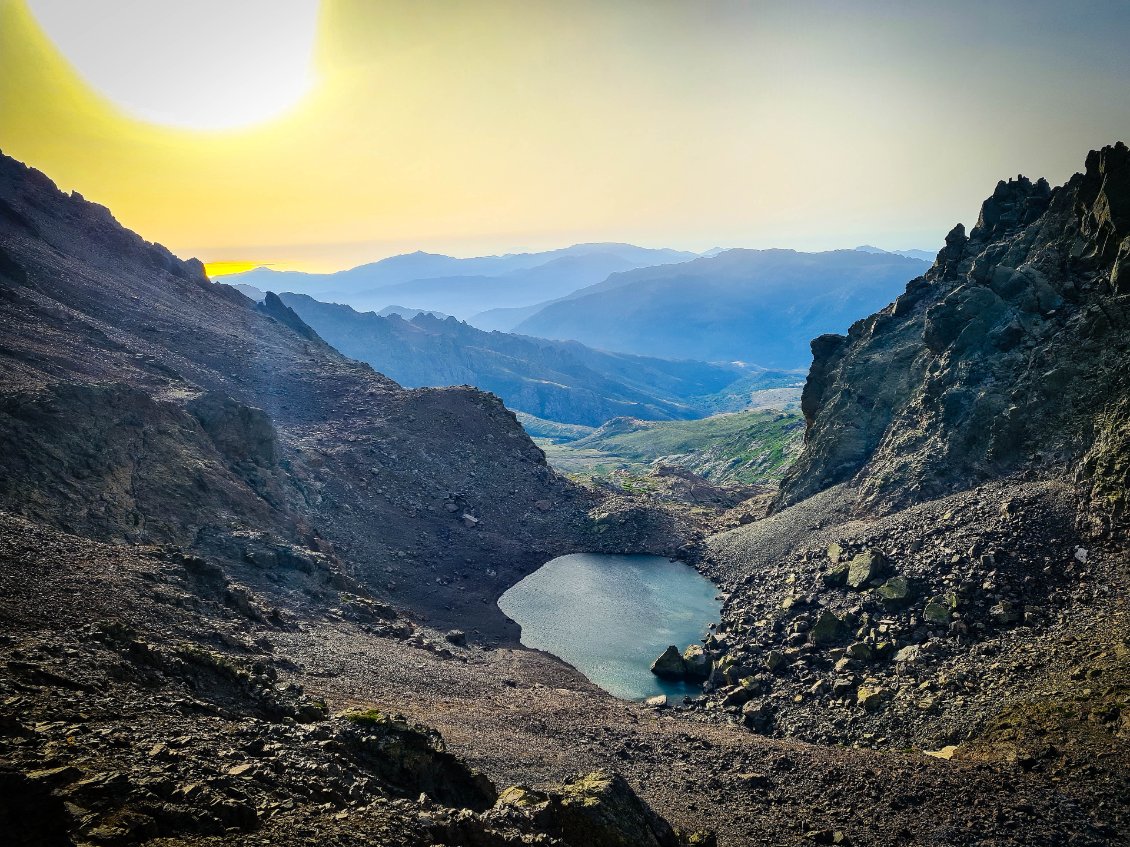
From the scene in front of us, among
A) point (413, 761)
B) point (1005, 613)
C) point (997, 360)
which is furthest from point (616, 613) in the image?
point (413, 761)

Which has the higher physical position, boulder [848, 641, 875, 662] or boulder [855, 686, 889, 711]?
boulder [848, 641, 875, 662]

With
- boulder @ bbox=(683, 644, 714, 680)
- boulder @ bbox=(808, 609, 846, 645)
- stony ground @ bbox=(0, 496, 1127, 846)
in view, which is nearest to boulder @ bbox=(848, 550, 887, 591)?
boulder @ bbox=(808, 609, 846, 645)

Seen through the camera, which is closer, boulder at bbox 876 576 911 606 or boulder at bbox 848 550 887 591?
boulder at bbox 876 576 911 606

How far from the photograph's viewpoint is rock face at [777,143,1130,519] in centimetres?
5109

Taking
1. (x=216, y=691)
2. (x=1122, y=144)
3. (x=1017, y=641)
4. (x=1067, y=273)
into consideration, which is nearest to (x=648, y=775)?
(x=216, y=691)

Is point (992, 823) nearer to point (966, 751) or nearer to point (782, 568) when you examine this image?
point (966, 751)

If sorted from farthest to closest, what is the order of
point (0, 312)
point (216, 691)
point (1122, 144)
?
point (0, 312)
point (1122, 144)
point (216, 691)

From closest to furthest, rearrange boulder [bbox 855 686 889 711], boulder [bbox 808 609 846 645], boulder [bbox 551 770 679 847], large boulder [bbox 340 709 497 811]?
1. boulder [bbox 551 770 679 847]
2. large boulder [bbox 340 709 497 811]
3. boulder [bbox 855 686 889 711]
4. boulder [bbox 808 609 846 645]

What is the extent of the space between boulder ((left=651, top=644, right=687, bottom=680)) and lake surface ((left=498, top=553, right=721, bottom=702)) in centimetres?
68

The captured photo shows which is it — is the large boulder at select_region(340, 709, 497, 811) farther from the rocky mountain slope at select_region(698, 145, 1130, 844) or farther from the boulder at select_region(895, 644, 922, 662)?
the boulder at select_region(895, 644, 922, 662)

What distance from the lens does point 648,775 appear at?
1339 inches

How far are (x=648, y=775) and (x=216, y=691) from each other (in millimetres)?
20711

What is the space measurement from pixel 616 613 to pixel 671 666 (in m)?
13.4

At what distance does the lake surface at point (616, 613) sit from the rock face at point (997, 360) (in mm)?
18363
